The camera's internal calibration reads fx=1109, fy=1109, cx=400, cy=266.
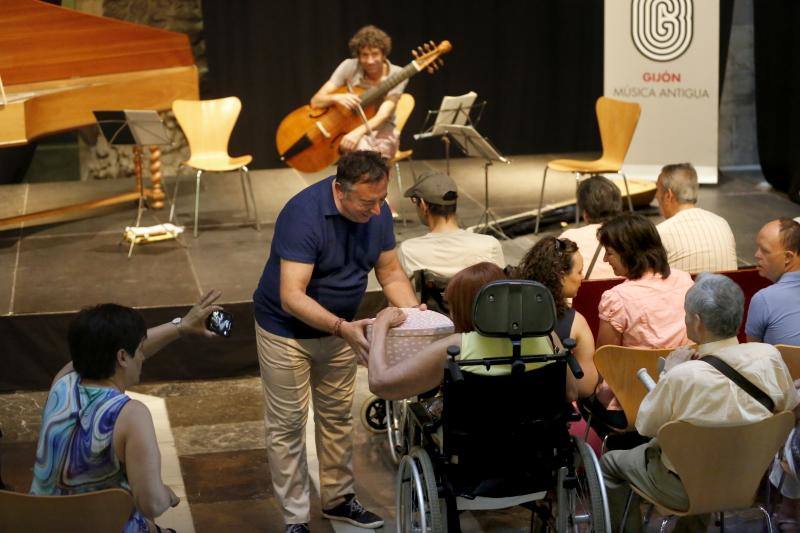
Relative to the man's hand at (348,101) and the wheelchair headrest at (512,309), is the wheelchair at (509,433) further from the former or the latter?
the man's hand at (348,101)

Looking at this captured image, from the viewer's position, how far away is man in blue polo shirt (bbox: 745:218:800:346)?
4031mm

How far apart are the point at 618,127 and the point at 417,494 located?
5.00 m

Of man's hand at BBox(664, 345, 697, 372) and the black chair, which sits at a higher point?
man's hand at BBox(664, 345, 697, 372)

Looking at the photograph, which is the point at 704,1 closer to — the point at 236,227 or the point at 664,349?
the point at 236,227

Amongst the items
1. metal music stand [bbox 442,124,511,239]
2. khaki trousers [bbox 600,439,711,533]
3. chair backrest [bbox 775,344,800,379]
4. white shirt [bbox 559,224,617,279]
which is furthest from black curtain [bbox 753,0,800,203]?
khaki trousers [bbox 600,439,711,533]

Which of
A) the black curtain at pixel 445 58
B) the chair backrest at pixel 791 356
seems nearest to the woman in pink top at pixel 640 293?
the chair backrest at pixel 791 356

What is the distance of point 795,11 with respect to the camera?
336 inches

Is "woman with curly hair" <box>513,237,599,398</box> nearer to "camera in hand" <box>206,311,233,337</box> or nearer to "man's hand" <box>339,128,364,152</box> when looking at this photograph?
"camera in hand" <box>206,311,233,337</box>

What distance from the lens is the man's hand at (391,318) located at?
340cm

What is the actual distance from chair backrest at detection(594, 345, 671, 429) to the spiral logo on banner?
5.38 m

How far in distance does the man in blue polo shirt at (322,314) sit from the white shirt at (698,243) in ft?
5.34

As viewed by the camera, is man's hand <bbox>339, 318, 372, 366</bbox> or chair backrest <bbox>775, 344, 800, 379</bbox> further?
chair backrest <bbox>775, 344, 800, 379</bbox>

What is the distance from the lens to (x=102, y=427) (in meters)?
2.96

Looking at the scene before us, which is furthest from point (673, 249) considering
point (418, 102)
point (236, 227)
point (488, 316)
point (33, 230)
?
point (418, 102)
